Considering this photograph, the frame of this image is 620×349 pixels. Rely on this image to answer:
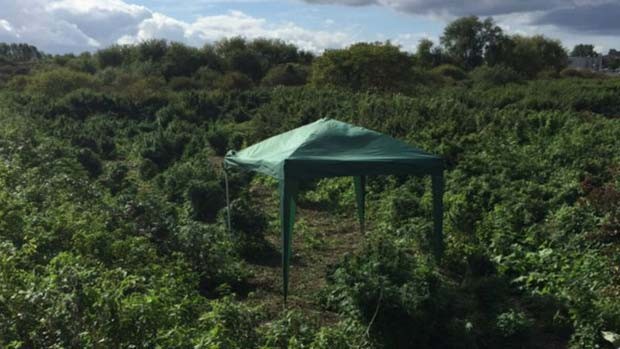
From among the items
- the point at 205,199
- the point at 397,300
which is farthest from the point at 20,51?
the point at 397,300

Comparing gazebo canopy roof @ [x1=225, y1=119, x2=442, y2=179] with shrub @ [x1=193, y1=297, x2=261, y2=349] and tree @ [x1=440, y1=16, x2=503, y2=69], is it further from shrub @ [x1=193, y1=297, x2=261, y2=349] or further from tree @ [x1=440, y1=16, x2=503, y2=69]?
tree @ [x1=440, y1=16, x2=503, y2=69]

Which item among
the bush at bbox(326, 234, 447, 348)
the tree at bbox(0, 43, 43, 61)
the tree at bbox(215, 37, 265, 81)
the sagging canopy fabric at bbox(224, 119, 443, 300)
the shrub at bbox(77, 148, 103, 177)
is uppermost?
the tree at bbox(0, 43, 43, 61)

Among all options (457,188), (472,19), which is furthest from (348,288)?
(472,19)

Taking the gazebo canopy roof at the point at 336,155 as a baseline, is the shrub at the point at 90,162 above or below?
below

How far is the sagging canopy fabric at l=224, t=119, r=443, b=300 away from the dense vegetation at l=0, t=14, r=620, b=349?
2.75 ft

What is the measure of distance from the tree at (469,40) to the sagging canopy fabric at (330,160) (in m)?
44.9

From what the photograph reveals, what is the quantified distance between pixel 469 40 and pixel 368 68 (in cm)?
2577

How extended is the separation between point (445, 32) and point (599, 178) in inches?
1743

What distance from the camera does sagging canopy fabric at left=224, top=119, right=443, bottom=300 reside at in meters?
6.46

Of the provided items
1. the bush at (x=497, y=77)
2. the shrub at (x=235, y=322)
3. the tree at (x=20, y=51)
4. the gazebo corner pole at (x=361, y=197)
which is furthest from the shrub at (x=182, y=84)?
the tree at (x=20, y=51)

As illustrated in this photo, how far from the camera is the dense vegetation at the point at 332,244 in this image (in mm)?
4172

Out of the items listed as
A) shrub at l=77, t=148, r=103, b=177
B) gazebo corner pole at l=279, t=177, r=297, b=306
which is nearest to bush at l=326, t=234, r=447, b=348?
gazebo corner pole at l=279, t=177, r=297, b=306

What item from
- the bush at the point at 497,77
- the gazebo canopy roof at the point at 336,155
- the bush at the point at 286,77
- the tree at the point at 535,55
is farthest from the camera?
the tree at the point at 535,55

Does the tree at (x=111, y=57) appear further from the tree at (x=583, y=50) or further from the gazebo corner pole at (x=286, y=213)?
the tree at (x=583, y=50)
